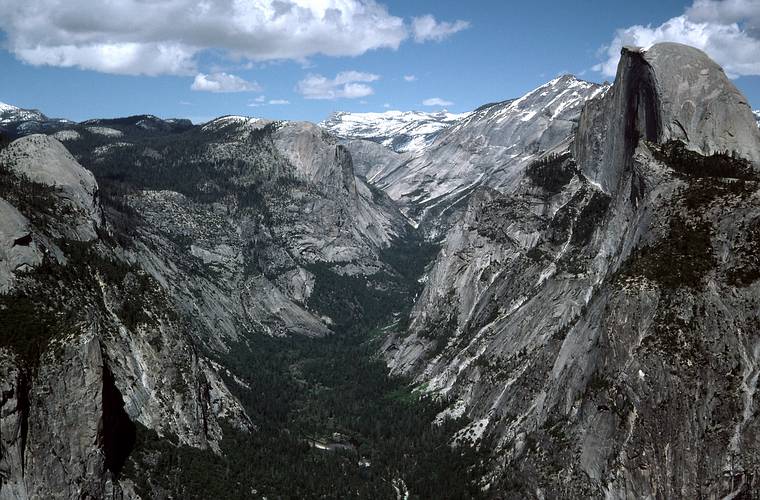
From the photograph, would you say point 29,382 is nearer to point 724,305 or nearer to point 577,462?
point 577,462

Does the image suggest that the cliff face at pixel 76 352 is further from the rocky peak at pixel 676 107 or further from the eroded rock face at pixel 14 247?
the rocky peak at pixel 676 107

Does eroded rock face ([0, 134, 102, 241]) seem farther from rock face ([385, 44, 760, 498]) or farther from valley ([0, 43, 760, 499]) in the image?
rock face ([385, 44, 760, 498])

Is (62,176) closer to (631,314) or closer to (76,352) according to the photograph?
(76,352)

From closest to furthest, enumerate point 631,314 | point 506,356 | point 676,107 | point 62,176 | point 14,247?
point 14,247 < point 631,314 < point 676,107 < point 62,176 < point 506,356

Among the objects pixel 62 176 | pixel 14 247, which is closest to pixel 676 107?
pixel 14 247

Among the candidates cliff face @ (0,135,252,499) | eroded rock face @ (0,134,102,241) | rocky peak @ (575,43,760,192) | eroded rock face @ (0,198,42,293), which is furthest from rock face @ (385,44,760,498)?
eroded rock face @ (0,134,102,241)

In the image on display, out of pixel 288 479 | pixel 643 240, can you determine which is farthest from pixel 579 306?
pixel 288 479

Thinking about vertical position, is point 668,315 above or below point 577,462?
above

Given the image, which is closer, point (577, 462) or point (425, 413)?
point (577, 462)
